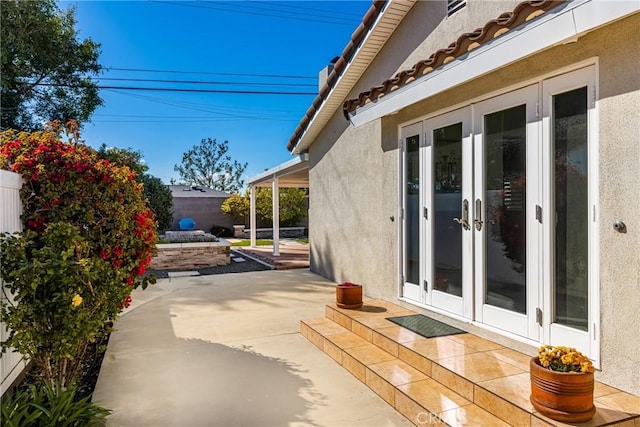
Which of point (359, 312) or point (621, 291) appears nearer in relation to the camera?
point (621, 291)

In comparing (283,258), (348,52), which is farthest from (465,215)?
(283,258)

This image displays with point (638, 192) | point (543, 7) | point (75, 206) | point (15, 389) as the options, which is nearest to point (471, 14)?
point (543, 7)

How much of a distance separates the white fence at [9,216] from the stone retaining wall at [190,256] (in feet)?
30.3

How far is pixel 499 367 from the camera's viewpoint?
3.94m

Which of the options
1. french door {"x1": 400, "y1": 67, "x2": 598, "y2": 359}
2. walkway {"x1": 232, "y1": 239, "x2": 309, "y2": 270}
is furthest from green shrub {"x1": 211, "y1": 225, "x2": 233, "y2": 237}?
french door {"x1": 400, "y1": 67, "x2": 598, "y2": 359}

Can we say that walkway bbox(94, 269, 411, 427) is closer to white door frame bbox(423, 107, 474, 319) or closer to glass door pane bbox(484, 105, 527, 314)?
white door frame bbox(423, 107, 474, 319)

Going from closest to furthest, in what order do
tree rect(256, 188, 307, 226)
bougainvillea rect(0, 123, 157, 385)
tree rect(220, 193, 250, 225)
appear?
bougainvillea rect(0, 123, 157, 385), tree rect(256, 188, 307, 226), tree rect(220, 193, 250, 225)

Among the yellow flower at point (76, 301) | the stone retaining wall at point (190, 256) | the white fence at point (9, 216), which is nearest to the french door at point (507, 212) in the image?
the yellow flower at point (76, 301)

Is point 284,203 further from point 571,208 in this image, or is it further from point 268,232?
point 571,208

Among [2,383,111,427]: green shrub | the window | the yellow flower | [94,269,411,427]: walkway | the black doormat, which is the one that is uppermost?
the window

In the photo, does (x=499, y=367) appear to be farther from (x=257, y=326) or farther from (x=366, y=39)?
(x=366, y=39)

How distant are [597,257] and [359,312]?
330 centimetres

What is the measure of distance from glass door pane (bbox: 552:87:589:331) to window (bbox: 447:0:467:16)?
93.8 inches

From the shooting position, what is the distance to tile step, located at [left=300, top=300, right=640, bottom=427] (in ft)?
10.6
